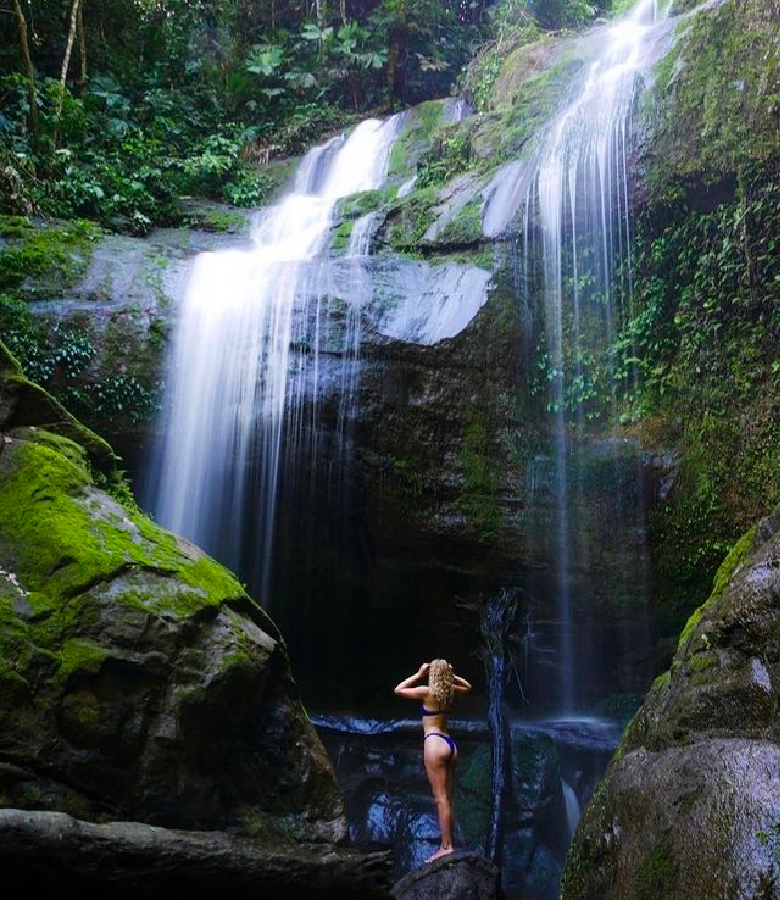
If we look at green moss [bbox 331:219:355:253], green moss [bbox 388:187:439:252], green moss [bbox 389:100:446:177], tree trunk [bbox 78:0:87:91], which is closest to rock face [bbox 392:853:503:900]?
green moss [bbox 388:187:439:252]

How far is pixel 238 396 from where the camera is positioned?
9094 millimetres

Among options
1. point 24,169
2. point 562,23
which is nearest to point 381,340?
point 24,169

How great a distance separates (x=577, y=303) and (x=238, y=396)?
4.39 m

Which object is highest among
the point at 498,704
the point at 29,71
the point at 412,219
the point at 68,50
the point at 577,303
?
the point at 68,50

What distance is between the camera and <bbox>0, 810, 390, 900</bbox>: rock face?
3.13 meters

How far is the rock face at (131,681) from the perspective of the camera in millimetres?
4012

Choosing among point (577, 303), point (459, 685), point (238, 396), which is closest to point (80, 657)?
point (459, 685)

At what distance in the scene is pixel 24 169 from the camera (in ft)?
39.2

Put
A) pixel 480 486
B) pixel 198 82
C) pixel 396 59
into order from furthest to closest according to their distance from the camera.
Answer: pixel 396 59 → pixel 198 82 → pixel 480 486

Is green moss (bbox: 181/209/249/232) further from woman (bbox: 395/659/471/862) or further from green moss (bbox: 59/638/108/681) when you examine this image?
green moss (bbox: 59/638/108/681)

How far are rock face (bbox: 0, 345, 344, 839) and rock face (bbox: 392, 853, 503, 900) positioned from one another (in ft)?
2.31

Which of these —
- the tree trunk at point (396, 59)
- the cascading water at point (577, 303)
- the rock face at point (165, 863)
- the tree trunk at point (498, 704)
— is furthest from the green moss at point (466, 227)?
the tree trunk at point (396, 59)

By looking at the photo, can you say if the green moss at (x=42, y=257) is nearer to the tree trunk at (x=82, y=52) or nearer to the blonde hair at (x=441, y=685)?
the blonde hair at (x=441, y=685)

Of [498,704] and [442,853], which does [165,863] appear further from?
[498,704]
